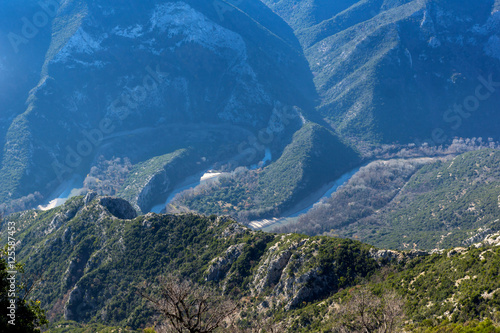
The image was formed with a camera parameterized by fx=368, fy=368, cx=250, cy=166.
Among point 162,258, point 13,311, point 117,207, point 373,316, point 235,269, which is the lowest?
point 373,316

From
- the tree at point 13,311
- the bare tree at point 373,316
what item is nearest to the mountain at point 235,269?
the bare tree at point 373,316

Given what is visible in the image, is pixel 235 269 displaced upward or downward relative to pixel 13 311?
downward

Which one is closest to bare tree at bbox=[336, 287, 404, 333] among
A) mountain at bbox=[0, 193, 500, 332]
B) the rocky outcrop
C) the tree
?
mountain at bbox=[0, 193, 500, 332]

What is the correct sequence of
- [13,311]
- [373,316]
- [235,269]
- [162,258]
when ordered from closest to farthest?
[13,311] → [373,316] → [235,269] → [162,258]

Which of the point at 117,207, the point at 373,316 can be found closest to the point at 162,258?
the point at 117,207

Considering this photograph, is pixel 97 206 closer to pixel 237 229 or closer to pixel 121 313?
pixel 121 313

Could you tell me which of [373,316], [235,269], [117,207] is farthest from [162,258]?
[373,316]

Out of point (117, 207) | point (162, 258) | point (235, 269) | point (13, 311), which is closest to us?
point (13, 311)

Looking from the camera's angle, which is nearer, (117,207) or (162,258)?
(162,258)

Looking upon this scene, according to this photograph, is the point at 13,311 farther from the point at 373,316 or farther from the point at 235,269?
the point at 235,269
